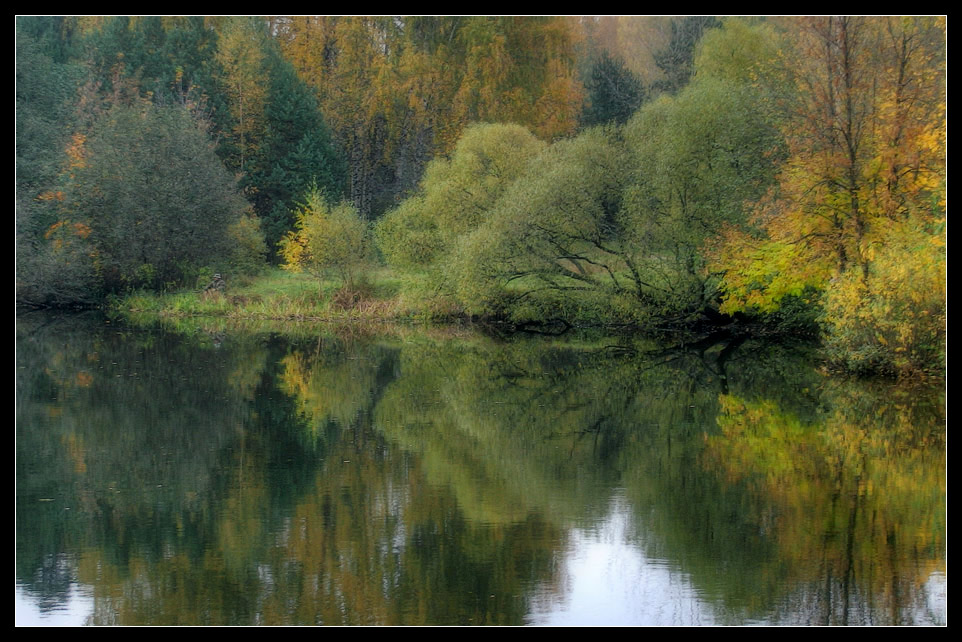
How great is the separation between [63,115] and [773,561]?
34242mm

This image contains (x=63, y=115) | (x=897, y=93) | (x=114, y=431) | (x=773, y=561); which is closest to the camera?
(x=773, y=561)

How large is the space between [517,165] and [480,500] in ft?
65.8

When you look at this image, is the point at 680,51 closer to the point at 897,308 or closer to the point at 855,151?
the point at 855,151

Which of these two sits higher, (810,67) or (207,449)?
(810,67)

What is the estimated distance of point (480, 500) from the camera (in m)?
10.1

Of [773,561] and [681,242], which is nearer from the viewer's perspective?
[773,561]

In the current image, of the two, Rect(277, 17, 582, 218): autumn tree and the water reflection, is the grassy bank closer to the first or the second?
Rect(277, 17, 582, 218): autumn tree

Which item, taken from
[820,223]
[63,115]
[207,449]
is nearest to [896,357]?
[820,223]

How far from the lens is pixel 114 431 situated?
13.7m

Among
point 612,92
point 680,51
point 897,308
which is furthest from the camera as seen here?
point 680,51

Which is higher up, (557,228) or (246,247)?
(246,247)

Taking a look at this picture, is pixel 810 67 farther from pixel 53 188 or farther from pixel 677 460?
pixel 53 188

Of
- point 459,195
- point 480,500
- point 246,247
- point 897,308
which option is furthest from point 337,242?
point 480,500
